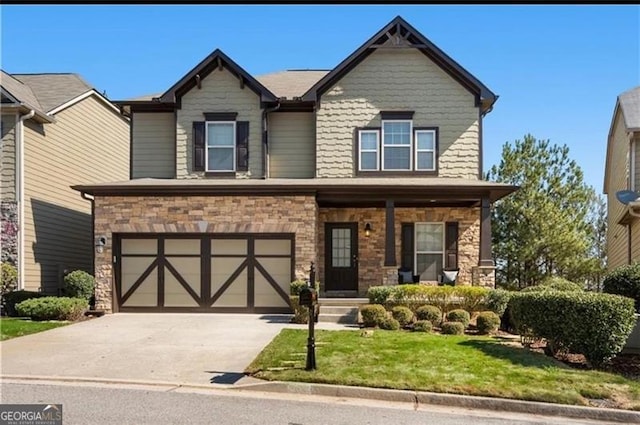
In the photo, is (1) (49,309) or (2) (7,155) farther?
(2) (7,155)

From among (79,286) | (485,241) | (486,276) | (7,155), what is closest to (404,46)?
(485,241)

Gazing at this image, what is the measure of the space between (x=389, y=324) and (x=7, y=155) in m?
11.8

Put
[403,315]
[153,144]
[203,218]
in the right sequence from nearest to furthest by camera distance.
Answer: [403,315] → [203,218] → [153,144]

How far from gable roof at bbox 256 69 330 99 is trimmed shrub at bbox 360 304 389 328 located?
790 cm

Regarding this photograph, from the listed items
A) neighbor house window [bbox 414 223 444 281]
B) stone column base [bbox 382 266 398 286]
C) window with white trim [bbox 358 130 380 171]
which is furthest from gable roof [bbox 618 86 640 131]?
stone column base [bbox 382 266 398 286]

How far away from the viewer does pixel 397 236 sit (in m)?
17.8

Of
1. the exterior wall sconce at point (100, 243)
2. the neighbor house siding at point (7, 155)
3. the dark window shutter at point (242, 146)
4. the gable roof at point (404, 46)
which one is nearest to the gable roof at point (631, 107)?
the gable roof at point (404, 46)

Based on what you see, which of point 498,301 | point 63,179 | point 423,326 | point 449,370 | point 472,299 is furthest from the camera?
point 63,179

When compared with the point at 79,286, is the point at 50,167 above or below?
above

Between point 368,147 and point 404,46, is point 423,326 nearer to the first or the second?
point 368,147

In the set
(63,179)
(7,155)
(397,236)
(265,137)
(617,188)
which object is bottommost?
(397,236)

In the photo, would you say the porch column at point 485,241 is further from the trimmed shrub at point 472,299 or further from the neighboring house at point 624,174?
the neighboring house at point 624,174

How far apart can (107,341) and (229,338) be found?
2290 millimetres

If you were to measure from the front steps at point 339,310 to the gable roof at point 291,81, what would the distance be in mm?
6821
